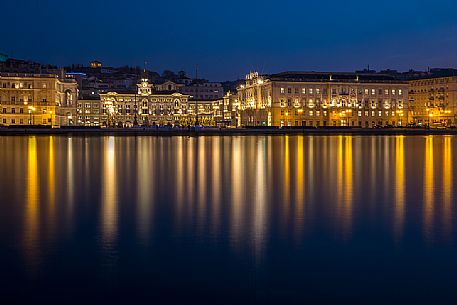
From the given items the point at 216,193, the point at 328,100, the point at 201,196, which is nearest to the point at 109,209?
the point at 201,196

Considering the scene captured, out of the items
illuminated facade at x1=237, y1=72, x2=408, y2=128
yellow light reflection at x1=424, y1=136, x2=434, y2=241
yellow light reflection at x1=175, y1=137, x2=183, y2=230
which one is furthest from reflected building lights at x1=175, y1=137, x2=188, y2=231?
illuminated facade at x1=237, y1=72, x2=408, y2=128

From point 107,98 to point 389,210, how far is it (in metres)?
134

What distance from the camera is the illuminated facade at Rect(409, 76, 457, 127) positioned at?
132750 millimetres

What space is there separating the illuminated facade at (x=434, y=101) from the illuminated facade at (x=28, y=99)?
73.4m

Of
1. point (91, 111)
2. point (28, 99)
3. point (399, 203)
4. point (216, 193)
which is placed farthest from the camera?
point (91, 111)

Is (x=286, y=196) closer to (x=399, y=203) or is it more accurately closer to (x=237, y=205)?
(x=237, y=205)

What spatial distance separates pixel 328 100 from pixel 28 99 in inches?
2165

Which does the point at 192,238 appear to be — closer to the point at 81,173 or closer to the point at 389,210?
the point at 389,210

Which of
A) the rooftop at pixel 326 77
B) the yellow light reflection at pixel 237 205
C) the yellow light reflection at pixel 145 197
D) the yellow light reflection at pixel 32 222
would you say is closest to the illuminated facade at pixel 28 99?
the rooftop at pixel 326 77

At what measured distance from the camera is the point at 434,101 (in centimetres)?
13662

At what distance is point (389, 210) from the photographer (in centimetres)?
1666

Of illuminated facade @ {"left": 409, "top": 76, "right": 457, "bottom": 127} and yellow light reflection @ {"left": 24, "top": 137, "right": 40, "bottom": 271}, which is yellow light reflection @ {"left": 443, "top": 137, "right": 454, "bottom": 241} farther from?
illuminated facade @ {"left": 409, "top": 76, "right": 457, "bottom": 127}

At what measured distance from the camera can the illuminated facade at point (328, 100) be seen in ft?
385

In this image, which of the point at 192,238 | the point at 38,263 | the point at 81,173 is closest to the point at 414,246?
the point at 192,238
